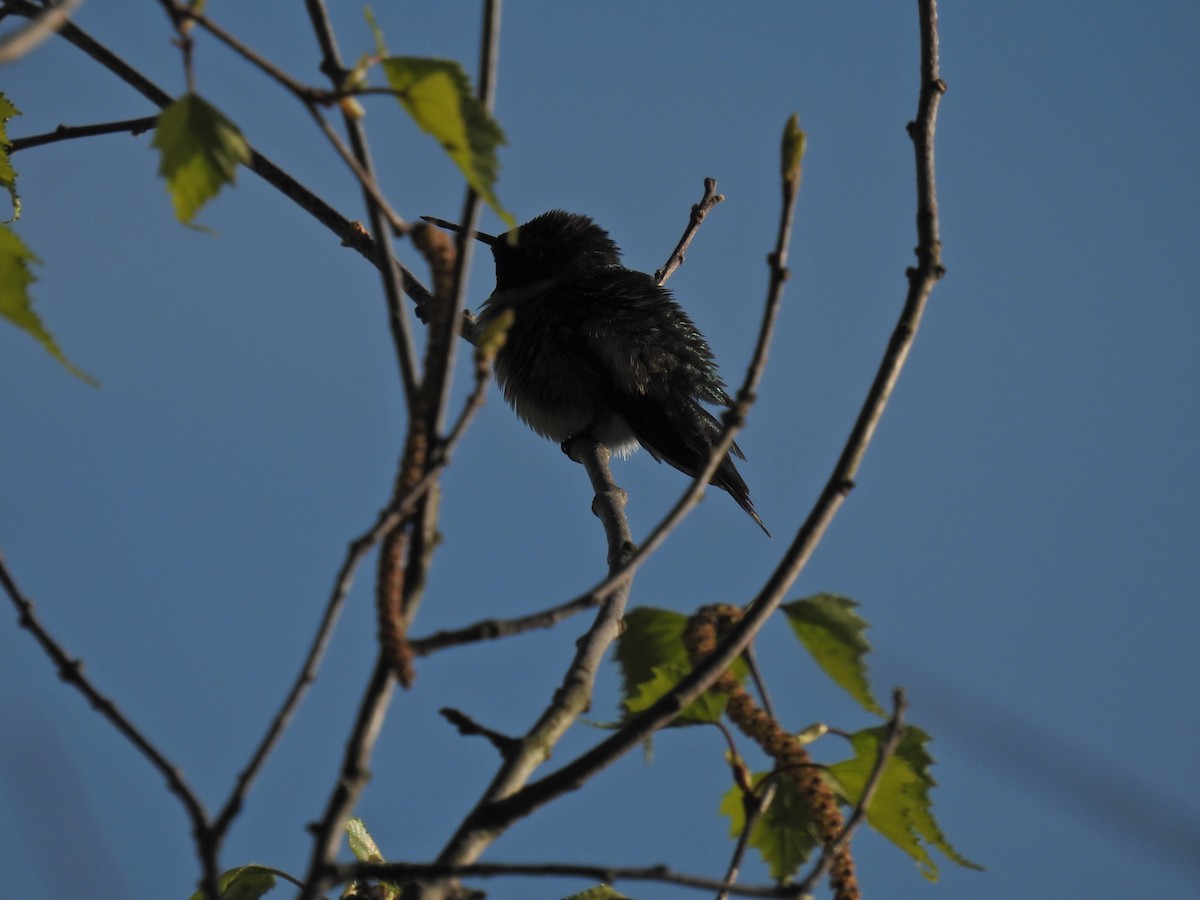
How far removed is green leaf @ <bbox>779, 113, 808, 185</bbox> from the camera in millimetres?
1665

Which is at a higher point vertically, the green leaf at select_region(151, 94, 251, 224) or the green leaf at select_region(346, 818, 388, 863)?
the green leaf at select_region(151, 94, 251, 224)

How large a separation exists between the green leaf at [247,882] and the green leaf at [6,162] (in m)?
1.38

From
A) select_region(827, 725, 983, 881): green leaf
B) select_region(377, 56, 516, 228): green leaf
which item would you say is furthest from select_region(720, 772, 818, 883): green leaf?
select_region(377, 56, 516, 228): green leaf

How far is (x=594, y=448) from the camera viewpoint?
16.0 feet

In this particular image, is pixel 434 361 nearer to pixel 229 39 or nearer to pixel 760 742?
pixel 229 39

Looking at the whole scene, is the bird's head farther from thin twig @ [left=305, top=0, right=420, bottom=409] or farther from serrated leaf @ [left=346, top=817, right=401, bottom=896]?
thin twig @ [left=305, top=0, right=420, bottom=409]

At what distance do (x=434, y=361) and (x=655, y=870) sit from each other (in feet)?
2.12

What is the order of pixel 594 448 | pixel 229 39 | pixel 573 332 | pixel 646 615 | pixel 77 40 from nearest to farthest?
pixel 229 39 → pixel 646 615 → pixel 77 40 → pixel 594 448 → pixel 573 332

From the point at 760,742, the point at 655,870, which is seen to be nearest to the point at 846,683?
the point at 760,742

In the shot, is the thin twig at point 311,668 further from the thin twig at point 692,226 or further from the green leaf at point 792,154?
the thin twig at point 692,226

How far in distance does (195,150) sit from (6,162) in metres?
1.14

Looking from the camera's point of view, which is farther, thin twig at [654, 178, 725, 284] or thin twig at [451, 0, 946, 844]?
thin twig at [654, 178, 725, 284]

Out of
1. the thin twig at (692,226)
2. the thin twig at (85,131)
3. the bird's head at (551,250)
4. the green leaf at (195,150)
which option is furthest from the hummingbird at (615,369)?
the green leaf at (195,150)

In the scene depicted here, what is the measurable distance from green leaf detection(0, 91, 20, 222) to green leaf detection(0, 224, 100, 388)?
0.74 m
